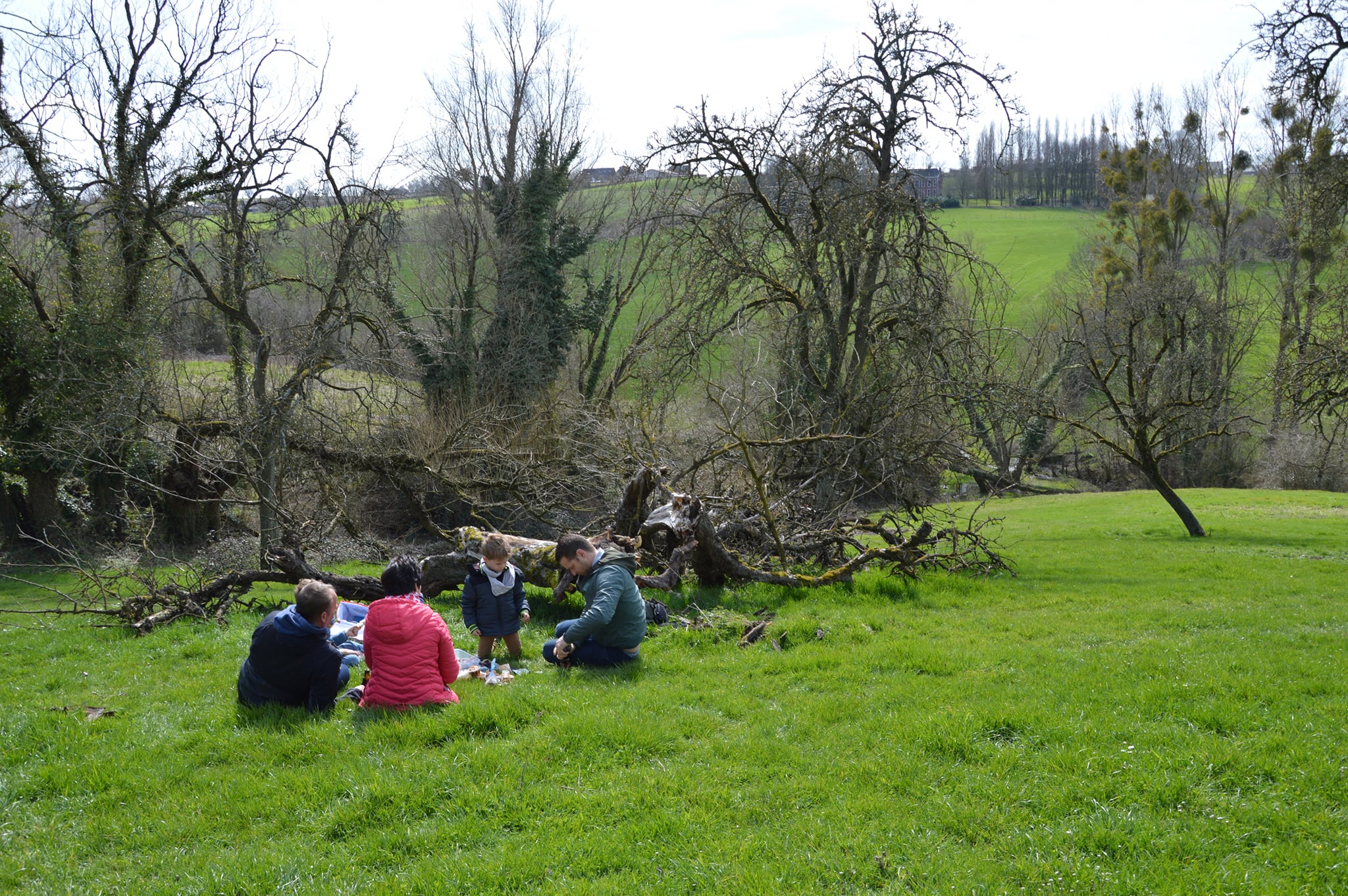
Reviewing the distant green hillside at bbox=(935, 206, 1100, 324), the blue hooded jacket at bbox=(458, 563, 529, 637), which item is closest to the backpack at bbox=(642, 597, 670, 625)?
the blue hooded jacket at bbox=(458, 563, 529, 637)

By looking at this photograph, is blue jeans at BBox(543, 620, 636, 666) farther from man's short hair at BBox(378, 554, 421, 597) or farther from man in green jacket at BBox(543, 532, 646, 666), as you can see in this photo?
man's short hair at BBox(378, 554, 421, 597)

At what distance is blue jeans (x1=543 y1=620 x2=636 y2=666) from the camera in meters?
6.45

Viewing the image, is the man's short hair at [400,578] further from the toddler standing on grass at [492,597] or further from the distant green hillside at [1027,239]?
the distant green hillside at [1027,239]

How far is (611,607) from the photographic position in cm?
610

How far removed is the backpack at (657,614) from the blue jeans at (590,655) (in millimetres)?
1127

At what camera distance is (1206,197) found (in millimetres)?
44594

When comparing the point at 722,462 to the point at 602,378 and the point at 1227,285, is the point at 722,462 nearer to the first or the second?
the point at 602,378

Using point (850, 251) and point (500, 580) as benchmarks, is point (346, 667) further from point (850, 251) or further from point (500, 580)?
point (850, 251)

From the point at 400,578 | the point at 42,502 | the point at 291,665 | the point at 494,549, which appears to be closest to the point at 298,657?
the point at 291,665

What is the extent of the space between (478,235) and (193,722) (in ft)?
83.9

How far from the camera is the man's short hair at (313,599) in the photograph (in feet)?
17.5

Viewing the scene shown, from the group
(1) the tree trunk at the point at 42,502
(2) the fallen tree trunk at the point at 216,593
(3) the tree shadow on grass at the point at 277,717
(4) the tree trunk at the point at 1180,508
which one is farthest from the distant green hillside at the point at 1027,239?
(3) the tree shadow on grass at the point at 277,717

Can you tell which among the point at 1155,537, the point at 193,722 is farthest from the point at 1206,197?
the point at 193,722

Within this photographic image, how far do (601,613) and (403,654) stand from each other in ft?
4.79
